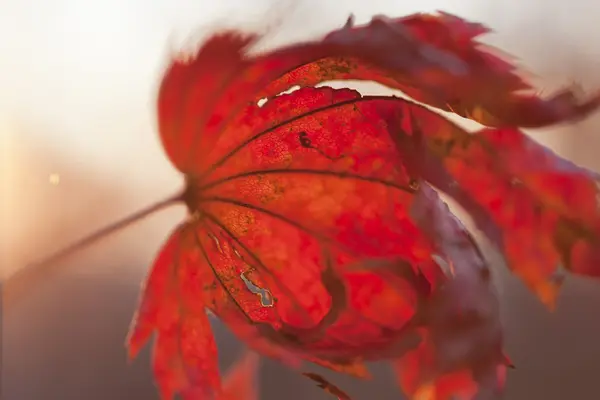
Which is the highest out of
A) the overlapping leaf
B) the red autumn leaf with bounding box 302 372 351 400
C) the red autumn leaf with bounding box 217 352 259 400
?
the overlapping leaf

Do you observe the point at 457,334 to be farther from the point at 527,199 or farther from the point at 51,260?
the point at 51,260

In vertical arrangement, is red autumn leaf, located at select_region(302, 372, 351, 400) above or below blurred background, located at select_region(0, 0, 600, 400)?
below

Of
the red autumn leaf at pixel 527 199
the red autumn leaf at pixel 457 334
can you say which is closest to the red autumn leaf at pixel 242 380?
the red autumn leaf at pixel 457 334

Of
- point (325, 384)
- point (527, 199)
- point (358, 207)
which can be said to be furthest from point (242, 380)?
point (527, 199)

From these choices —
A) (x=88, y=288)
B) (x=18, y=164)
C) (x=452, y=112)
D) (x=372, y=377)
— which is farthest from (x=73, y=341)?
(x=452, y=112)

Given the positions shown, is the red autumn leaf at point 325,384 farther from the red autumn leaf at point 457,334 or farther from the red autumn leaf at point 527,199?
the red autumn leaf at point 527,199

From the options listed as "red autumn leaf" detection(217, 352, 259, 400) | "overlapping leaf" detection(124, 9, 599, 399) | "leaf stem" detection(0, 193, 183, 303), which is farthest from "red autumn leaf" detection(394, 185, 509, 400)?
"leaf stem" detection(0, 193, 183, 303)

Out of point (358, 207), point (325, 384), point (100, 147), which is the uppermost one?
point (100, 147)

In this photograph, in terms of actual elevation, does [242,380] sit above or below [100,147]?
below

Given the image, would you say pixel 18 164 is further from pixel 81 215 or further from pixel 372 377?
pixel 372 377

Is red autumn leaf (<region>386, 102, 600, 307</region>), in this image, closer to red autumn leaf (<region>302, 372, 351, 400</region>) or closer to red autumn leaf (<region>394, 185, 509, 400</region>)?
red autumn leaf (<region>394, 185, 509, 400</region>)
